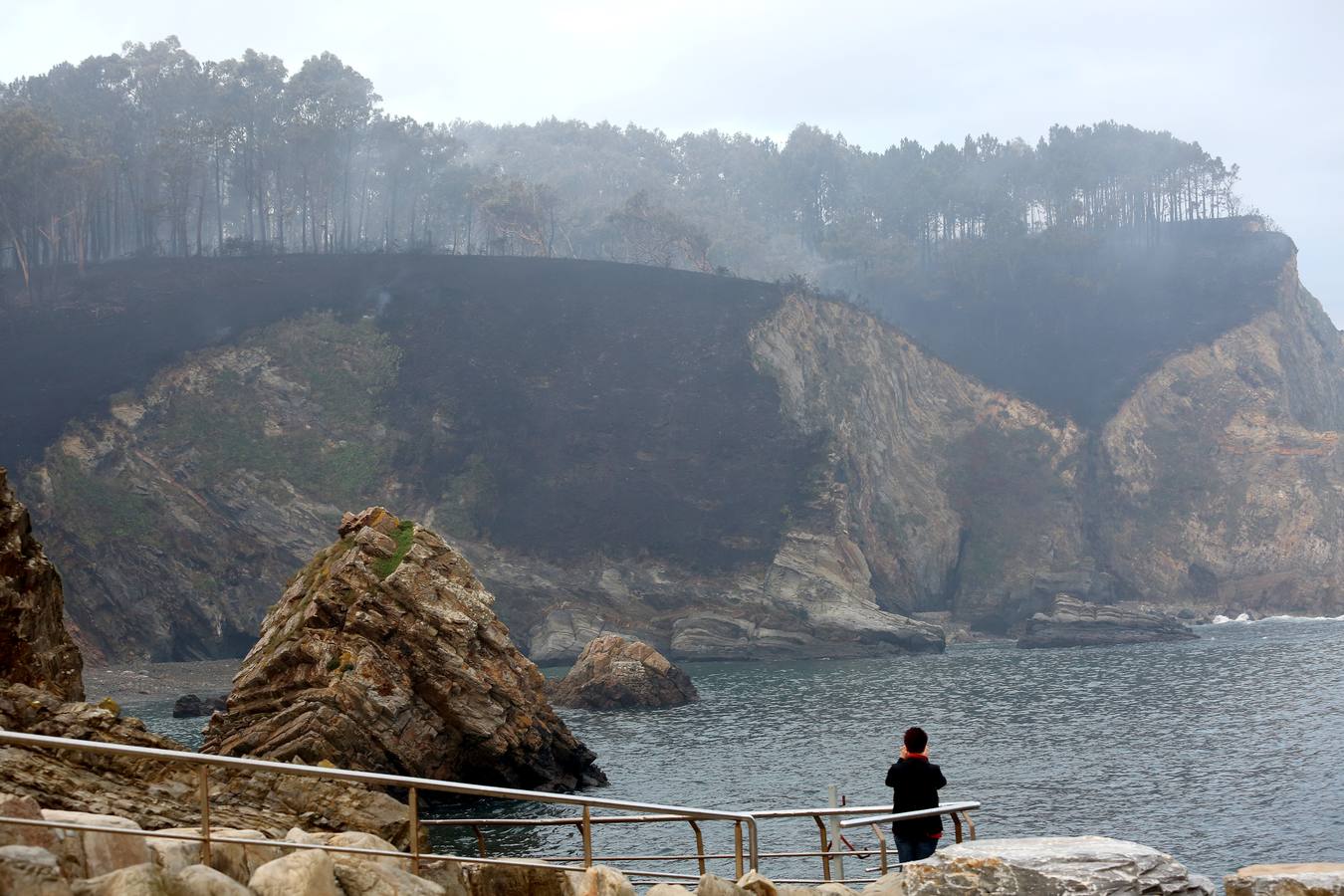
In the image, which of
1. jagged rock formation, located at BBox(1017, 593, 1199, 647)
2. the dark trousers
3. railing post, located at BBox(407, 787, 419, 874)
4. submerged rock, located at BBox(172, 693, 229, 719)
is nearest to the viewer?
railing post, located at BBox(407, 787, 419, 874)

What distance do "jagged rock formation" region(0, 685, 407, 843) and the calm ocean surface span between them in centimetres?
534

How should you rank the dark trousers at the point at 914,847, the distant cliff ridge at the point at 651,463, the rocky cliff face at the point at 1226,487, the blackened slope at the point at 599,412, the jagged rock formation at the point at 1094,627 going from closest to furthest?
the dark trousers at the point at 914,847 < the distant cliff ridge at the point at 651,463 < the jagged rock formation at the point at 1094,627 < the blackened slope at the point at 599,412 < the rocky cliff face at the point at 1226,487

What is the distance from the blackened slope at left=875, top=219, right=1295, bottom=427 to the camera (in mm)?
123125

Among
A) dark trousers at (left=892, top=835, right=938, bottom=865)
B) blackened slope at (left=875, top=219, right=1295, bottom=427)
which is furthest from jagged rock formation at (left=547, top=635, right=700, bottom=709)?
blackened slope at (left=875, top=219, right=1295, bottom=427)

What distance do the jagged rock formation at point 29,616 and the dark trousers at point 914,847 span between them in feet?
62.7

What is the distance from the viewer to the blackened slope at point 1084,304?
123 m

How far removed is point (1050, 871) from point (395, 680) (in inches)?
1206

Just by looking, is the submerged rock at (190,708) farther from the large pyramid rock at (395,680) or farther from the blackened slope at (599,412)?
the blackened slope at (599,412)

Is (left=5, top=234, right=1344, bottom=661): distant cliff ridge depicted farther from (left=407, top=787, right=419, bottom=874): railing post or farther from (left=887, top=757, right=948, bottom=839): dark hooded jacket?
(left=407, top=787, right=419, bottom=874): railing post

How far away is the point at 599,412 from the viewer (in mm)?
104062

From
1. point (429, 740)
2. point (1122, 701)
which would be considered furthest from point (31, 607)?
point (1122, 701)

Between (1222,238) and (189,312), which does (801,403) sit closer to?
(189,312)

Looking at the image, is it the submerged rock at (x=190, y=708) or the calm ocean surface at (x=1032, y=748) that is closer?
the calm ocean surface at (x=1032, y=748)

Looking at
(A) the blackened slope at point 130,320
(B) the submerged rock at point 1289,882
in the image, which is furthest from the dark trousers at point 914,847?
(A) the blackened slope at point 130,320
